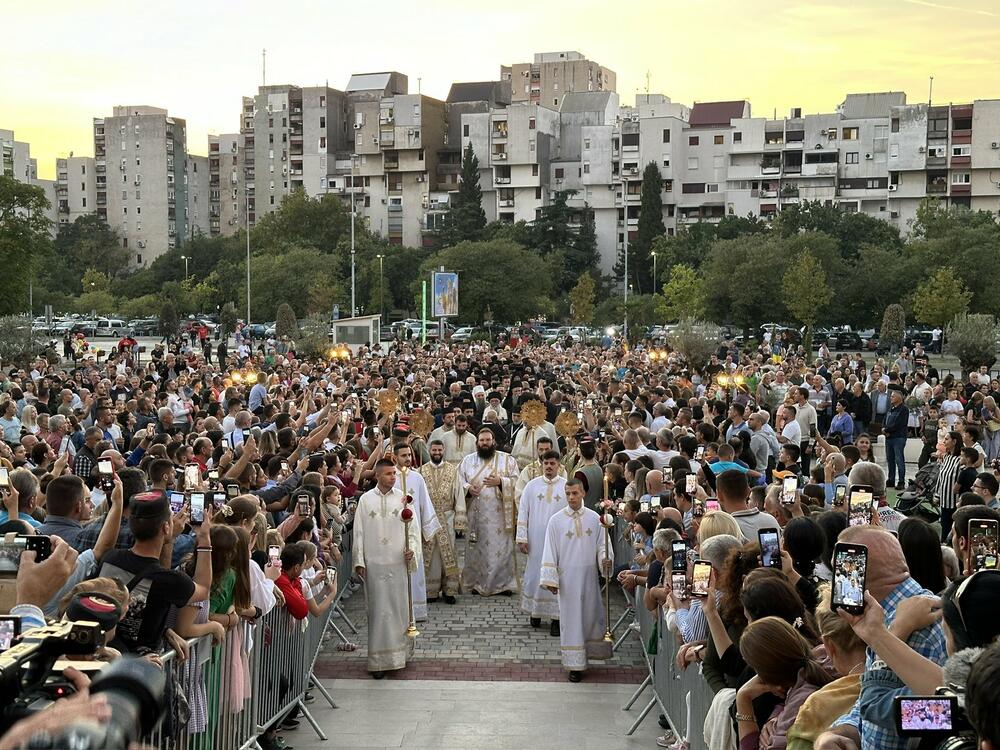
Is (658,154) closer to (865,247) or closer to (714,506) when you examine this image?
(865,247)

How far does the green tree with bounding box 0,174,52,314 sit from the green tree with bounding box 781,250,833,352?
35.4 metres

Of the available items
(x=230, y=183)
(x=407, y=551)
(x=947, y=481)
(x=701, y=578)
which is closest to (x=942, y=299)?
(x=947, y=481)

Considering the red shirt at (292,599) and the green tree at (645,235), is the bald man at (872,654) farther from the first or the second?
the green tree at (645,235)

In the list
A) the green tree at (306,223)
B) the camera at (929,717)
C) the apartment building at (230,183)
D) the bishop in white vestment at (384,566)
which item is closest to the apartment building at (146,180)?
the apartment building at (230,183)

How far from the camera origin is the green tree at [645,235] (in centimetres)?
9431

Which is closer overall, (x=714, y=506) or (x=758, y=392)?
(x=714, y=506)

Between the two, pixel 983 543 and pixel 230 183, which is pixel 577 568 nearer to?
pixel 983 543

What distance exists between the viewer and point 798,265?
6094cm

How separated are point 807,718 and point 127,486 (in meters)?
5.52

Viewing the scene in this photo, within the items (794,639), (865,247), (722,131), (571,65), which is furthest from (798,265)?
(571,65)

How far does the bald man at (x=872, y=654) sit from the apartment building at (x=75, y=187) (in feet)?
513

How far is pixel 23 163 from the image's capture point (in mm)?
163375

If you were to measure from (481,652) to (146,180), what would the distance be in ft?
459

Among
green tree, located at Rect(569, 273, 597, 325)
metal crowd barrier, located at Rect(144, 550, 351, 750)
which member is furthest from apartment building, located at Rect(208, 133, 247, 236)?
metal crowd barrier, located at Rect(144, 550, 351, 750)
